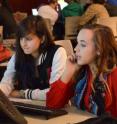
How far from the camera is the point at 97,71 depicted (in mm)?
2164

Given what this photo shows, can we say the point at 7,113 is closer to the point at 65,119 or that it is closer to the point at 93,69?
the point at 65,119

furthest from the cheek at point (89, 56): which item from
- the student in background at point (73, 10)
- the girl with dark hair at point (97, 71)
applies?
the student in background at point (73, 10)

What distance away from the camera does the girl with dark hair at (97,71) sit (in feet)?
6.93

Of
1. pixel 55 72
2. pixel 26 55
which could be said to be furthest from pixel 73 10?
pixel 55 72

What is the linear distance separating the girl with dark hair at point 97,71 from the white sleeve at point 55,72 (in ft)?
1.15

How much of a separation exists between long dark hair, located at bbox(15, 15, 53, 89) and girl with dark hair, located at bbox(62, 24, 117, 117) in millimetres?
536

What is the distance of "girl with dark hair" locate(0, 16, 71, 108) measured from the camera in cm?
269

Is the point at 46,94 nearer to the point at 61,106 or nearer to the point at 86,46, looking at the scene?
the point at 61,106

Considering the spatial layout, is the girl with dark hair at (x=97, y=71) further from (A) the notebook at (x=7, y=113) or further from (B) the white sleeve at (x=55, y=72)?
(A) the notebook at (x=7, y=113)

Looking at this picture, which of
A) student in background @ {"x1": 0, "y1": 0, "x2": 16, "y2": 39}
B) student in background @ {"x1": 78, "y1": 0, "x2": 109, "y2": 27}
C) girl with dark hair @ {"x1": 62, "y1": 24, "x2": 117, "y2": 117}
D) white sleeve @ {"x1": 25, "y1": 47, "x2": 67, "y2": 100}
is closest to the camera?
girl with dark hair @ {"x1": 62, "y1": 24, "x2": 117, "y2": 117}

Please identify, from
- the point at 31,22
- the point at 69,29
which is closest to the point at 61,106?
the point at 31,22

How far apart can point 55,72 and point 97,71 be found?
0.55 m

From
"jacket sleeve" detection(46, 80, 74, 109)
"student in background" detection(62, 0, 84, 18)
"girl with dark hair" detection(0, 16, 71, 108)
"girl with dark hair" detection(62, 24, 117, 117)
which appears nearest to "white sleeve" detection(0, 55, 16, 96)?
"girl with dark hair" detection(0, 16, 71, 108)

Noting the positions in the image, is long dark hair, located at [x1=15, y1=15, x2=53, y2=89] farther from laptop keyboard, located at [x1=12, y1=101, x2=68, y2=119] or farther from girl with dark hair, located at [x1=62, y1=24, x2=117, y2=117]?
laptop keyboard, located at [x1=12, y1=101, x2=68, y2=119]
